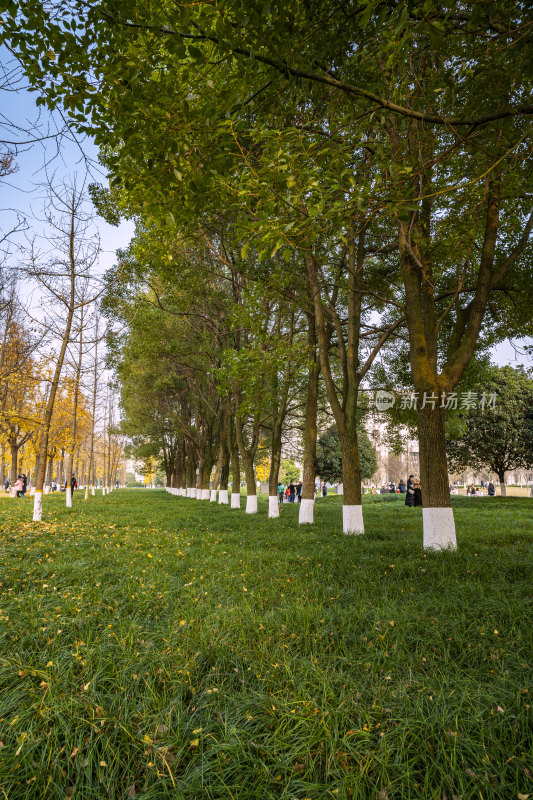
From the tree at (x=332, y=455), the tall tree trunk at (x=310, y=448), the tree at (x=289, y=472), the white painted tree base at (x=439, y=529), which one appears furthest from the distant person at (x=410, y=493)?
the tree at (x=289, y=472)

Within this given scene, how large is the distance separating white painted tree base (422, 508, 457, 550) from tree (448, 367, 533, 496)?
59.8 ft

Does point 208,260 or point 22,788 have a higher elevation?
point 208,260

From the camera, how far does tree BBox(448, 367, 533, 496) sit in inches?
969

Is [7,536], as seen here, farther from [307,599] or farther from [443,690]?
[443,690]

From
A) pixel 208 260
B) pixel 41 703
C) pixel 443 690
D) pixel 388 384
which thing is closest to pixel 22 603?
pixel 41 703

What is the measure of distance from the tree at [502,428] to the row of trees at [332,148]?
45.1 feet

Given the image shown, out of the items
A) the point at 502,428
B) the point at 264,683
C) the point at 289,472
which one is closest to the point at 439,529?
the point at 264,683

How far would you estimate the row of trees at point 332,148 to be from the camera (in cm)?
338

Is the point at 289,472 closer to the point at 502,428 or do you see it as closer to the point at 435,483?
the point at 502,428

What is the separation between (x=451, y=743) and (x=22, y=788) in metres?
2.37

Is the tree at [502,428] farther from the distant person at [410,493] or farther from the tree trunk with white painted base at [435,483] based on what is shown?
the tree trunk with white painted base at [435,483]

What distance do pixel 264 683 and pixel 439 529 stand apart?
552cm

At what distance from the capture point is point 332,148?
443 cm

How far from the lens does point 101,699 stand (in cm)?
278
